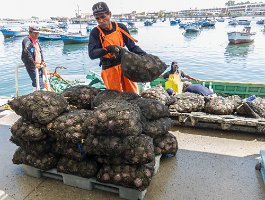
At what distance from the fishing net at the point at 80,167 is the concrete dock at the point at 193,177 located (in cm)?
27

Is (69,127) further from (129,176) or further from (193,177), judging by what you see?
(193,177)

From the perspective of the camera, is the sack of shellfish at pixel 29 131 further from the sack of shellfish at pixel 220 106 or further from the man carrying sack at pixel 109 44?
the sack of shellfish at pixel 220 106

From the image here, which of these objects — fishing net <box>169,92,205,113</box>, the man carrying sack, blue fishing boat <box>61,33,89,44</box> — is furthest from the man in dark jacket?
blue fishing boat <box>61,33,89,44</box>

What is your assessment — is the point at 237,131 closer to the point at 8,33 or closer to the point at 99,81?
the point at 99,81

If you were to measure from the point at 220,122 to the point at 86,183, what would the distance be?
2.76 m

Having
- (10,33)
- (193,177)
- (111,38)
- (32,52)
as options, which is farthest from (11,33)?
(193,177)

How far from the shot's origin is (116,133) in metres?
2.73

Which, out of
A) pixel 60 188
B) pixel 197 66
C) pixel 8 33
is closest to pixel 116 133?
pixel 60 188

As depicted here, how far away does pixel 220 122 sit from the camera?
4.53m

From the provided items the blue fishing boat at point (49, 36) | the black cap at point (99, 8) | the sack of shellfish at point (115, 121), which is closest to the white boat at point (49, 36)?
the blue fishing boat at point (49, 36)

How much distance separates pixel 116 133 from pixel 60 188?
4.03 feet

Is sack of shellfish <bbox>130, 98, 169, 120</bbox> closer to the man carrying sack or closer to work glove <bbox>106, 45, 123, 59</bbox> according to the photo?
the man carrying sack

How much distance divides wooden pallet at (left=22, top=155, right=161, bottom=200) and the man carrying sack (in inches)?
52.3

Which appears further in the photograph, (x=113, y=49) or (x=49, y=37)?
(x=49, y=37)
